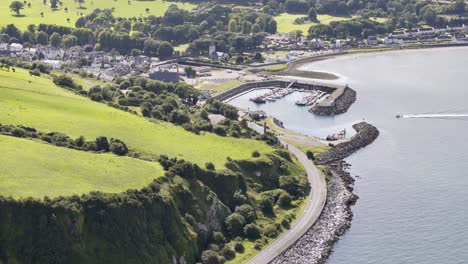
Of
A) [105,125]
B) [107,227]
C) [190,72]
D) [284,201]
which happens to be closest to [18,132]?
[105,125]

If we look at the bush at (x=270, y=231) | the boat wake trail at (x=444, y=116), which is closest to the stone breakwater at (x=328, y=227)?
the bush at (x=270, y=231)

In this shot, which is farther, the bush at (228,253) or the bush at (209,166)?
the bush at (209,166)

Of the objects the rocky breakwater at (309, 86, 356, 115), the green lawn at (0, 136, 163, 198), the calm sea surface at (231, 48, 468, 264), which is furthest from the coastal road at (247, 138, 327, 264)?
the rocky breakwater at (309, 86, 356, 115)

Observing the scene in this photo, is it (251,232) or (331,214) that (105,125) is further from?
(331,214)

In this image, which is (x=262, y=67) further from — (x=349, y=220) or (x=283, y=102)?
(x=349, y=220)

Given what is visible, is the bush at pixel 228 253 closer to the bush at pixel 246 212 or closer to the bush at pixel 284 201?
the bush at pixel 246 212

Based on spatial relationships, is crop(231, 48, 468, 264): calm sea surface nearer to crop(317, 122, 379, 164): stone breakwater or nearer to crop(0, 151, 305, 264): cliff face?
crop(317, 122, 379, 164): stone breakwater

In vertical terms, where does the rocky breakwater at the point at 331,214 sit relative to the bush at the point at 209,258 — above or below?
below
